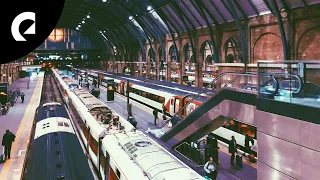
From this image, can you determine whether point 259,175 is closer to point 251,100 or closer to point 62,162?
point 251,100

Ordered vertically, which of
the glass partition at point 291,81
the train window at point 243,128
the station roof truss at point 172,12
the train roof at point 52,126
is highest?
the station roof truss at point 172,12

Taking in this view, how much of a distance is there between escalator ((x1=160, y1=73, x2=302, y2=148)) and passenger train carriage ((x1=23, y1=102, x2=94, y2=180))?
426cm

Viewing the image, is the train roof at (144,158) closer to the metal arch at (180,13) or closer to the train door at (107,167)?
the train door at (107,167)

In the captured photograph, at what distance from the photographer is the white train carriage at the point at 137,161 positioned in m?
7.55

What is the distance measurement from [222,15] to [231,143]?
14.4 metres

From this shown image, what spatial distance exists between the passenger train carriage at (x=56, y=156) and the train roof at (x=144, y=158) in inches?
43.5

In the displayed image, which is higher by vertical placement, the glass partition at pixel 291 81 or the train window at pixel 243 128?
the glass partition at pixel 291 81

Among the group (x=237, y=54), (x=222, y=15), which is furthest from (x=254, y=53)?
(x=237, y=54)

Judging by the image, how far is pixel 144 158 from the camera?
855cm

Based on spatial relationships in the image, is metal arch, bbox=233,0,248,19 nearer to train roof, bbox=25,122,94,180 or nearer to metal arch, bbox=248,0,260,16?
metal arch, bbox=248,0,260,16

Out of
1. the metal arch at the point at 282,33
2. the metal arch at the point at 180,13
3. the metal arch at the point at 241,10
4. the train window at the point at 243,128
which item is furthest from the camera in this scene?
the metal arch at the point at 180,13

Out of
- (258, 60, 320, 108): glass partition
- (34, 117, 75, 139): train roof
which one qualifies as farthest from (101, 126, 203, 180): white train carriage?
A: (34, 117, 75, 139): train roof

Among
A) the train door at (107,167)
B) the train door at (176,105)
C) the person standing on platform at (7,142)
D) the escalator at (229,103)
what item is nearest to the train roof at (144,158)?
the train door at (107,167)

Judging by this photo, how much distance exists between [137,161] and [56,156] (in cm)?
385
